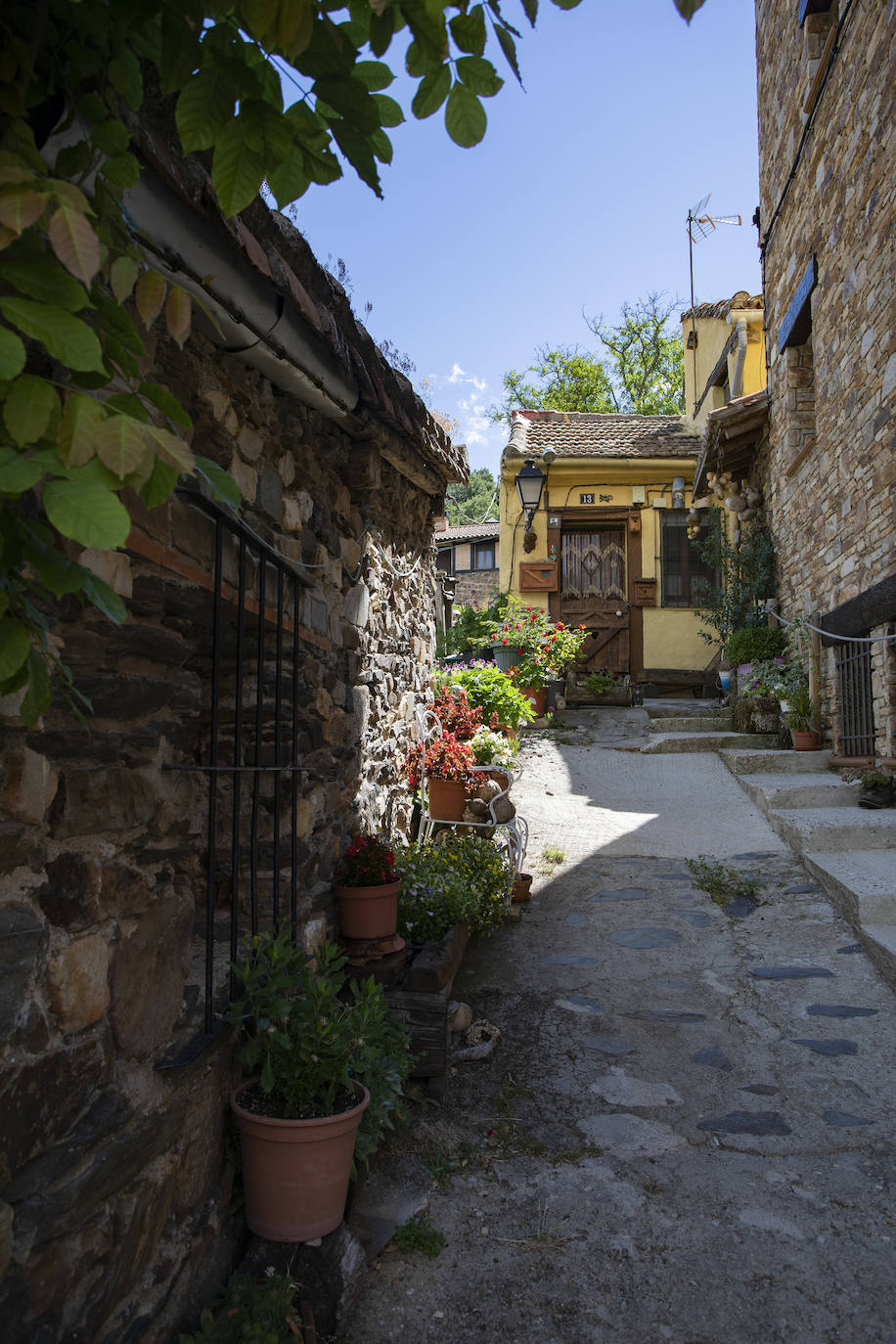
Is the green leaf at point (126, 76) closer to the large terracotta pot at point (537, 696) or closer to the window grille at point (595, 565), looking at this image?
the large terracotta pot at point (537, 696)

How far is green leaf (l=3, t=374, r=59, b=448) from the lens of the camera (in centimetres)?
87

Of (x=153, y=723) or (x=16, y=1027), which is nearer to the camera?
(x=16, y=1027)

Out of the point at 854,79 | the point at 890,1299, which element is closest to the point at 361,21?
the point at 890,1299

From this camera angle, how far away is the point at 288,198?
3.88 ft

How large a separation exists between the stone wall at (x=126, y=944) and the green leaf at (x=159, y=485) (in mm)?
662

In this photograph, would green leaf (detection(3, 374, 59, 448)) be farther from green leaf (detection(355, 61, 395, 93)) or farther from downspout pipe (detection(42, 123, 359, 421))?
green leaf (detection(355, 61, 395, 93))

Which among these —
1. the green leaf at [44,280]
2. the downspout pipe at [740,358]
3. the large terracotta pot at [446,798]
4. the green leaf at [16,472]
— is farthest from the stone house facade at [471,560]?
the green leaf at [16,472]

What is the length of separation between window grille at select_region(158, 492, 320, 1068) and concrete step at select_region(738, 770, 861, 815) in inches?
172

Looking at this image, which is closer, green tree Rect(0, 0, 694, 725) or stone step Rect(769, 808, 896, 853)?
green tree Rect(0, 0, 694, 725)

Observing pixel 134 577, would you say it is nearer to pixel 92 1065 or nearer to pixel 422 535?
pixel 92 1065

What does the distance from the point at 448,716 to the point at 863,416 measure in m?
3.45

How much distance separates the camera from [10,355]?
32.4 inches

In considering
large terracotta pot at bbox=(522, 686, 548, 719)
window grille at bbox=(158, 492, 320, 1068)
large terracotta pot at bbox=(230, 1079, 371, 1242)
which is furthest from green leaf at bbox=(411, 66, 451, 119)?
large terracotta pot at bbox=(522, 686, 548, 719)

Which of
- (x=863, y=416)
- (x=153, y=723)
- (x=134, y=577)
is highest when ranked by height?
(x=863, y=416)
